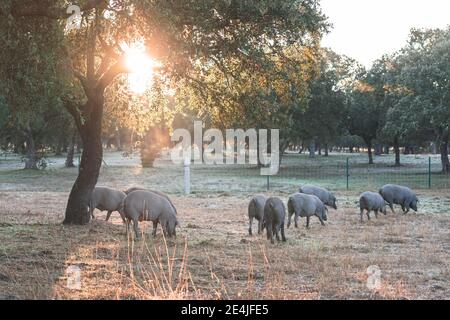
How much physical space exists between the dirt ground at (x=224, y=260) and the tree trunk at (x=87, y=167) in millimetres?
452

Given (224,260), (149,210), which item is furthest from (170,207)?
(224,260)

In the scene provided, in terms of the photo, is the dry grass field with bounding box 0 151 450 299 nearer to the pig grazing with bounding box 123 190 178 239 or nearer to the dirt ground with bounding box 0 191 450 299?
the dirt ground with bounding box 0 191 450 299

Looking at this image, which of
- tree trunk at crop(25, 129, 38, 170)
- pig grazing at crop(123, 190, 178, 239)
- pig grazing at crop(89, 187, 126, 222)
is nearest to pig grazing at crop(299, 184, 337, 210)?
pig grazing at crop(89, 187, 126, 222)

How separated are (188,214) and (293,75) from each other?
7542 mm

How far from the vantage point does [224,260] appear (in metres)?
9.63

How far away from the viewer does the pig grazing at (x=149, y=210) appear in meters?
12.2

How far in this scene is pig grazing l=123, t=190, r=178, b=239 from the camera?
39.9ft

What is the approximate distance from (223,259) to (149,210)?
308cm

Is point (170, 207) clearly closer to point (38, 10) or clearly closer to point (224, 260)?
point (224, 260)

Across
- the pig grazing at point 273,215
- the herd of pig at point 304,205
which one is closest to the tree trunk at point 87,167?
the herd of pig at point 304,205

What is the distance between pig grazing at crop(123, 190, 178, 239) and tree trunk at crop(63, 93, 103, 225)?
2.04 m

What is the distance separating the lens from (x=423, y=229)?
14.4 m
